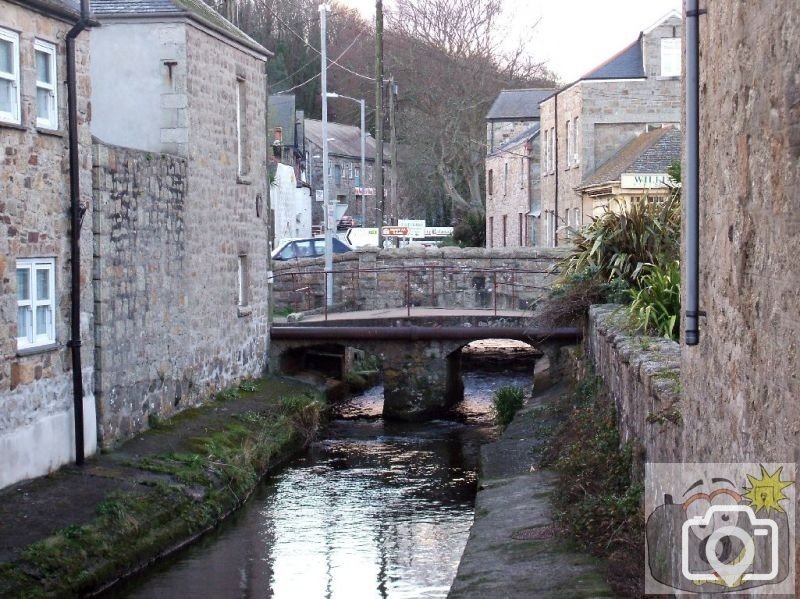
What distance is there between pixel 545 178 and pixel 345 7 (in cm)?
2488

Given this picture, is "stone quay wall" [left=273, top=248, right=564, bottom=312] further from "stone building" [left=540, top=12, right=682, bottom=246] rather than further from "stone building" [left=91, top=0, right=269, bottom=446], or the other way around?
"stone building" [left=91, top=0, right=269, bottom=446]

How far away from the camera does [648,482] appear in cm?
958

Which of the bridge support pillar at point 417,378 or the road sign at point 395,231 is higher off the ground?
the road sign at point 395,231

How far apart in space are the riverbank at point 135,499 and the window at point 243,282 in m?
3.07

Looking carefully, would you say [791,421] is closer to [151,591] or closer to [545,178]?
[151,591]

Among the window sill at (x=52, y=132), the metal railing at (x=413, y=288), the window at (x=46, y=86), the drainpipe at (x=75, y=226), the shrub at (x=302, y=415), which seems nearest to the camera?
the window sill at (x=52, y=132)

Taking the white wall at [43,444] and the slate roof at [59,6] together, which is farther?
the slate roof at [59,6]

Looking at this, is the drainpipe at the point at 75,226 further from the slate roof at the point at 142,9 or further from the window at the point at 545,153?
the window at the point at 545,153

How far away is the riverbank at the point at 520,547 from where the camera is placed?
9.69m

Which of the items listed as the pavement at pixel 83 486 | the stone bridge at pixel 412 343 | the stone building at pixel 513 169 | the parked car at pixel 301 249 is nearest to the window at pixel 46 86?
the pavement at pixel 83 486

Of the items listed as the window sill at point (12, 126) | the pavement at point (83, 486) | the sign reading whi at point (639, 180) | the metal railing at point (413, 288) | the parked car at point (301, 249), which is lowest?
the pavement at point (83, 486)

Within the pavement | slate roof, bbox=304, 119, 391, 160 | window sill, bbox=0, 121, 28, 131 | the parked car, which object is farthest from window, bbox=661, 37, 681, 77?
slate roof, bbox=304, 119, 391, 160

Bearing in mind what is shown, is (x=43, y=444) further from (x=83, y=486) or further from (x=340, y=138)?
(x=340, y=138)

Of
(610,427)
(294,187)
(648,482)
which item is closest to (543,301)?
(610,427)
